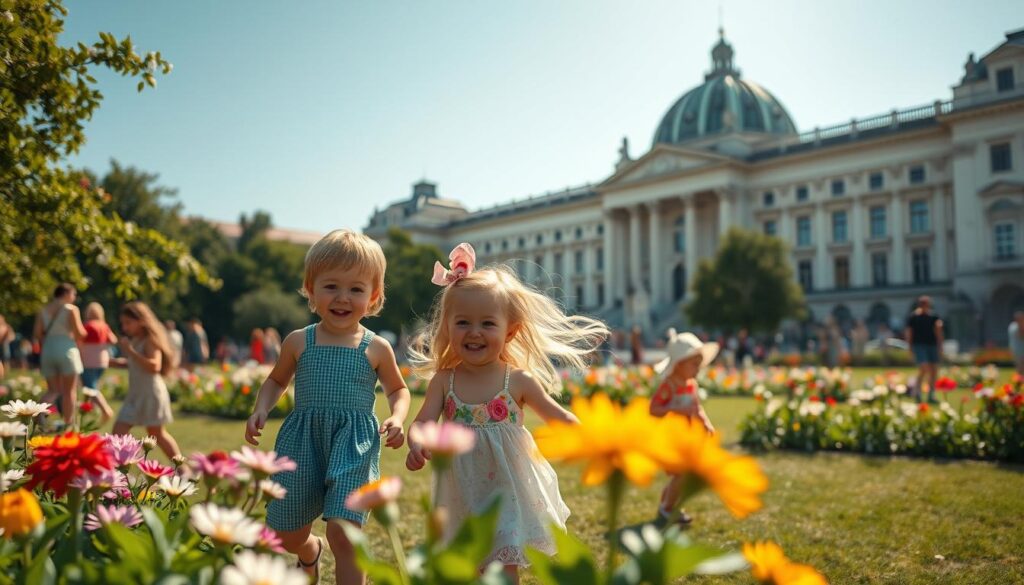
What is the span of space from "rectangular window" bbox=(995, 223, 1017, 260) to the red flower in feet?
150

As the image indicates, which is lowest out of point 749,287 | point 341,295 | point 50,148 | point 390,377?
point 390,377

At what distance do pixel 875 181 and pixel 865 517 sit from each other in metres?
47.0

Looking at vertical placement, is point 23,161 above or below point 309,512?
above

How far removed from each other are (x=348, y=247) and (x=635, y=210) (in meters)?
55.0

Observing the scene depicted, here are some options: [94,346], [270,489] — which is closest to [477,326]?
[270,489]

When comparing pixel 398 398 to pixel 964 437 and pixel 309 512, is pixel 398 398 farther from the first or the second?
pixel 964 437

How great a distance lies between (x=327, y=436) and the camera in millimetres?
3172

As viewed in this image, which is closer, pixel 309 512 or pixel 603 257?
pixel 309 512

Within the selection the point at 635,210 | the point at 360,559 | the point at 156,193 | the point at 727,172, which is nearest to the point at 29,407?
the point at 360,559

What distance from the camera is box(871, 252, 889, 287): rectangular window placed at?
4644cm

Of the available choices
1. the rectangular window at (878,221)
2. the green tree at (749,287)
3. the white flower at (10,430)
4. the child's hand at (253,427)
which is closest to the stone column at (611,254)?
the rectangular window at (878,221)

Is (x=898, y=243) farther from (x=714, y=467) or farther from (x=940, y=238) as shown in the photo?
(x=714, y=467)

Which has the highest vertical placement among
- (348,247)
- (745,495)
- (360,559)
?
(348,247)

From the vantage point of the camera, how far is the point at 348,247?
322cm
